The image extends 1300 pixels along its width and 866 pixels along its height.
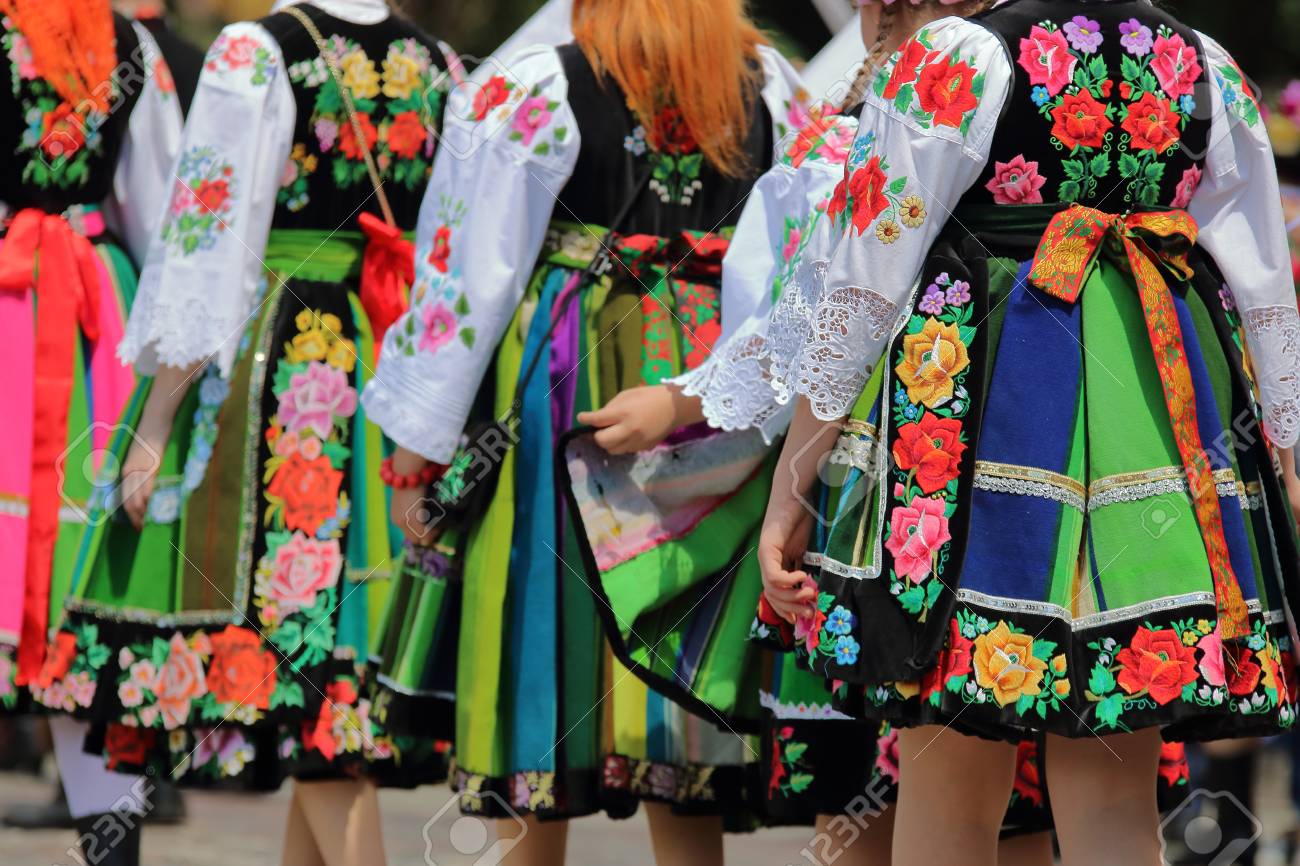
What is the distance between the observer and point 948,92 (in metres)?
2.11

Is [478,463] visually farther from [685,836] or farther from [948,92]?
[948,92]

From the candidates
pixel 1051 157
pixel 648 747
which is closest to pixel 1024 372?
pixel 1051 157

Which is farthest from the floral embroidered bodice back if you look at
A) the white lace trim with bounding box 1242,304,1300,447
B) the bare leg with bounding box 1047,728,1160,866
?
the bare leg with bounding box 1047,728,1160,866

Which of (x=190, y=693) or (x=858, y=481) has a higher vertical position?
(x=858, y=481)

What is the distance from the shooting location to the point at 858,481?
85.3 inches

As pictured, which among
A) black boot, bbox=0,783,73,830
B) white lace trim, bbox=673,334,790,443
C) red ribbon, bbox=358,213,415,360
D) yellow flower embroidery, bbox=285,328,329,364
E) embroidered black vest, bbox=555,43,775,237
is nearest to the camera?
white lace trim, bbox=673,334,790,443

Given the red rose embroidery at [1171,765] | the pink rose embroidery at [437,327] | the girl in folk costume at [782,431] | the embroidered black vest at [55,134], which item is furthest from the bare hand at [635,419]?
the embroidered black vest at [55,134]

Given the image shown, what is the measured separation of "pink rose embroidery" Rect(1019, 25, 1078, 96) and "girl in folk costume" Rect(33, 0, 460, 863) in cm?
146

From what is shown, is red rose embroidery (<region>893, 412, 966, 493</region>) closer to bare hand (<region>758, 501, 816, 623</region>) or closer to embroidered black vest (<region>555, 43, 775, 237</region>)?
bare hand (<region>758, 501, 816, 623</region>)

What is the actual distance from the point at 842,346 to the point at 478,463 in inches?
33.3

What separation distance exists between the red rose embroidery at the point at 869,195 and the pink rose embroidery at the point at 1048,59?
0.69 feet

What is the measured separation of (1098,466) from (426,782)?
62.6 inches

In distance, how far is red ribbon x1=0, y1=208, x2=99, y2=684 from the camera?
130 inches

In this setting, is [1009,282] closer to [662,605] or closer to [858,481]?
[858,481]
